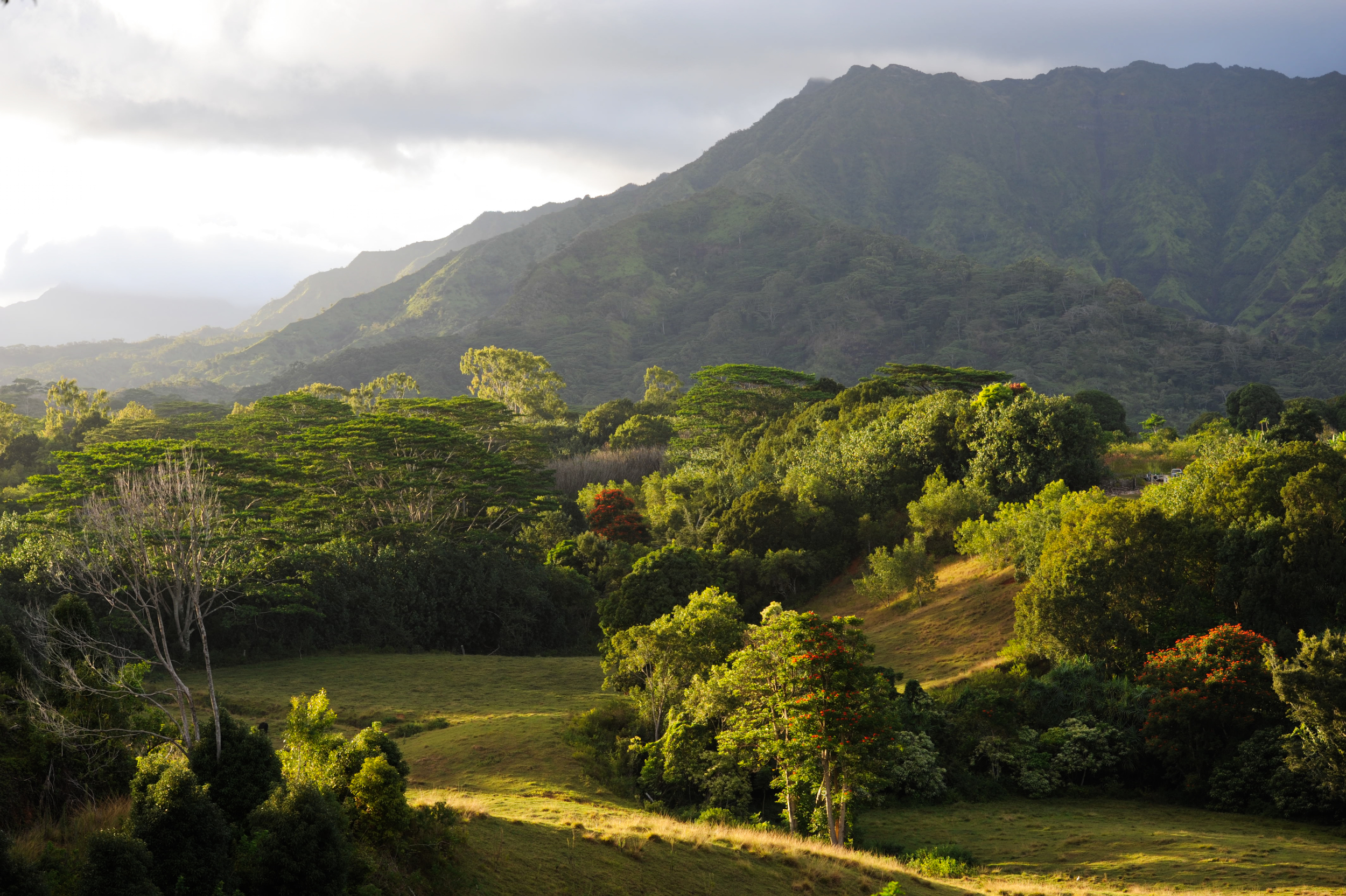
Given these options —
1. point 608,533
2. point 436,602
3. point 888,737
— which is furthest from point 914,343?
point 888,737

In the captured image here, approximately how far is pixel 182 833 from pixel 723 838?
8.73 meters

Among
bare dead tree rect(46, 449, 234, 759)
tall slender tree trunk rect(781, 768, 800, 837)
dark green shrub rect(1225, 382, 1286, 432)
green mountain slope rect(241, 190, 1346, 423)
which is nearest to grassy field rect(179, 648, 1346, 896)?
tall slender tree trunk rect(781, 768, 800, 837)

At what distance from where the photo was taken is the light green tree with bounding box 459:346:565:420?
87.8 m

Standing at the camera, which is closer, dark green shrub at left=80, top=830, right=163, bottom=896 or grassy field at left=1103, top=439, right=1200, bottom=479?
dark green shrub at left=80, top=830, right=163, bottom=896

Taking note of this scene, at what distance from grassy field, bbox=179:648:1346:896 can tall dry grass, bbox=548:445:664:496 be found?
37.5 meters

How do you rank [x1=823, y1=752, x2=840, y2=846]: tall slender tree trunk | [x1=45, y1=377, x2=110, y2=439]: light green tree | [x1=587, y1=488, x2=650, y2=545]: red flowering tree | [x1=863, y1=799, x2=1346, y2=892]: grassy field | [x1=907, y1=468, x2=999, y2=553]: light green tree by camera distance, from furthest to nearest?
1. [x1=45, y1=377, x2=110, y2=439]: light green tree
2. [x1=587, y1=488, x2=650, y2=545]: red flowering tree
3. [x1=907, y1=468, x2=999, y2=553]: light green tree
4. [x1=823, y1=752, x2=840, y2=846]: tall slender tree trunk
5. [x1=863, y1=799, x2=1346, y2=892]: grassy field

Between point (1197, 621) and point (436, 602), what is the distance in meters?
29.7

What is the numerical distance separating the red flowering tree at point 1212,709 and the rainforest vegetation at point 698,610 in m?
0.07

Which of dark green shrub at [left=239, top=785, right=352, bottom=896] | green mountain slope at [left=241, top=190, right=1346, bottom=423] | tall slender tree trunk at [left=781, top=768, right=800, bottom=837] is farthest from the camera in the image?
green mountain slope at [left=241, top=190, right=1346, bottom=423]

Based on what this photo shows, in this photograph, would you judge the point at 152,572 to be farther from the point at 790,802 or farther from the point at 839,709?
the point at 790,802

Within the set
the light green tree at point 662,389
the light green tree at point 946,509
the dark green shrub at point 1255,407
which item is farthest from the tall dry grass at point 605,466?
the dark green shrub at point 1255,407

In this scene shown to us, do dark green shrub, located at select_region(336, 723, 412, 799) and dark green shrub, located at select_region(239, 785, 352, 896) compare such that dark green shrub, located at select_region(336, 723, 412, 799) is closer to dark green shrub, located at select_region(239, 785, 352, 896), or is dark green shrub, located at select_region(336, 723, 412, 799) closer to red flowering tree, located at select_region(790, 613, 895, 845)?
dark green shrub, located at select_region(239, 785, 352, 896)

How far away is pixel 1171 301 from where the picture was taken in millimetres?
192625

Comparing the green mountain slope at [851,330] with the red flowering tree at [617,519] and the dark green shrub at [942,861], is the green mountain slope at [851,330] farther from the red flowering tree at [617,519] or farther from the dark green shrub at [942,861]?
the dark green shrub at [942,861]
